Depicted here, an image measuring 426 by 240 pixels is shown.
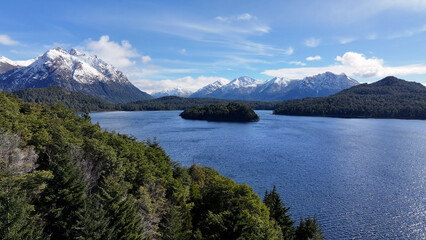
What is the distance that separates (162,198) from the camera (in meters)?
31.8

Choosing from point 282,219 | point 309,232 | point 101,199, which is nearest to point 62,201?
point 101,199

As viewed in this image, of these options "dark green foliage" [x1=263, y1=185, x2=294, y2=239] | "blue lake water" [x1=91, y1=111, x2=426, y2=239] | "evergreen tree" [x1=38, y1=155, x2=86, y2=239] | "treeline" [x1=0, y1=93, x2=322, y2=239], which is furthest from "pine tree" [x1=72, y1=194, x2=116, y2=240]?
"blue lake water" [x1=91, y1=111, x2=426, y2=239]

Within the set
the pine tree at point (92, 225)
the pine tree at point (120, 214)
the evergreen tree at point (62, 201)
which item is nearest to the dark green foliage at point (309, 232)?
the pine tree at point (120, 214)

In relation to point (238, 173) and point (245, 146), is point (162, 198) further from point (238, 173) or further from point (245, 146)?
point (245, 146)

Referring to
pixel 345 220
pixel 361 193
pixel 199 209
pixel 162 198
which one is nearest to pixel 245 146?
pixel 361 193

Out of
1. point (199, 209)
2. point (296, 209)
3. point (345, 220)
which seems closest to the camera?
point (199, 209)

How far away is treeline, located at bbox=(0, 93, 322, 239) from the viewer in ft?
70.4

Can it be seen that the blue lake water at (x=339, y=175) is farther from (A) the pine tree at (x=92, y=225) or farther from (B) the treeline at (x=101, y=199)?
(A) the pine tree at (x=92, y=225)

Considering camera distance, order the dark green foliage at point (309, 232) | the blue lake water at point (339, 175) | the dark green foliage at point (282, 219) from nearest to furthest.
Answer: the dark green foliage at point (309, 232)
the dark green foliage at point (282, 219)
the blue lake water at point (339, 175)

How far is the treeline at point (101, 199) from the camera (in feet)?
70.4

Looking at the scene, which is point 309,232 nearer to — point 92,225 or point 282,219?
point 282,219

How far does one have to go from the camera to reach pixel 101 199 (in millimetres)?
24703

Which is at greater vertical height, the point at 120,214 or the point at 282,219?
the point at 120,214

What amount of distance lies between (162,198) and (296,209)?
2882cm
